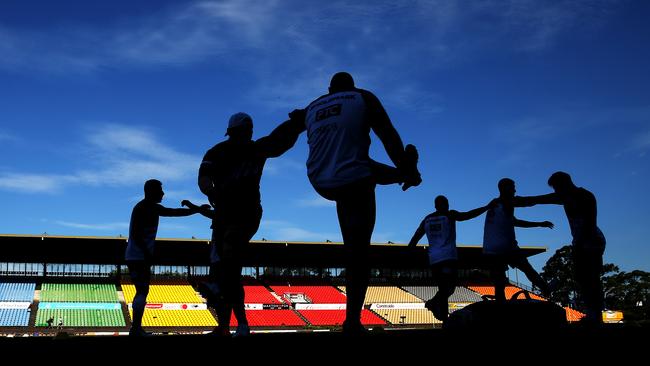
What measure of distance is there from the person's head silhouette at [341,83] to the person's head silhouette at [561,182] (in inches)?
148

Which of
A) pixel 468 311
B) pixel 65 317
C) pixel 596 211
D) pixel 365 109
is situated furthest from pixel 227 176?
pixel 65 317

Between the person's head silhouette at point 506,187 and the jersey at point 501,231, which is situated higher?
the person's head silhouette at point 506,187

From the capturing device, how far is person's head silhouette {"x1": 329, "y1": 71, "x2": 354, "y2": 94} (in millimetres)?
4445

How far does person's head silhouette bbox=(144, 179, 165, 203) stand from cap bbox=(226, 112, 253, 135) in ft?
9.92

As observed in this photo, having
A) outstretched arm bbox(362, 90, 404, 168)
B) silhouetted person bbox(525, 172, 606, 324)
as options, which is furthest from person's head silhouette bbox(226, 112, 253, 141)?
silhouetted person bbox(525, 172, 606, 324)

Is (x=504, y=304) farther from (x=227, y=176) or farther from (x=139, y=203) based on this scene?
(x=139, y=203)

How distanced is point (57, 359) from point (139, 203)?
18.7 ft

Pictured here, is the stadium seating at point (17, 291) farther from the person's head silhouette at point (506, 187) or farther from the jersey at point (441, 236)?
the person's head silhouette at point (506, 187)

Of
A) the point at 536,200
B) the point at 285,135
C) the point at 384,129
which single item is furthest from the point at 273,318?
the point at 384,129

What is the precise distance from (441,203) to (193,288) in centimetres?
4178

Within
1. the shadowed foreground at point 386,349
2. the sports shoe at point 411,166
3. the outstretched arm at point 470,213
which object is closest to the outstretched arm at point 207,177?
the sports shoe at point 411,166

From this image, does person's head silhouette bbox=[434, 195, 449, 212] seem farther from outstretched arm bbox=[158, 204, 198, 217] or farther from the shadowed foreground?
the shadowed foreground

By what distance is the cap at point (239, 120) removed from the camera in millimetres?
5223

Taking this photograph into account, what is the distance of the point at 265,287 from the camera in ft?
166
